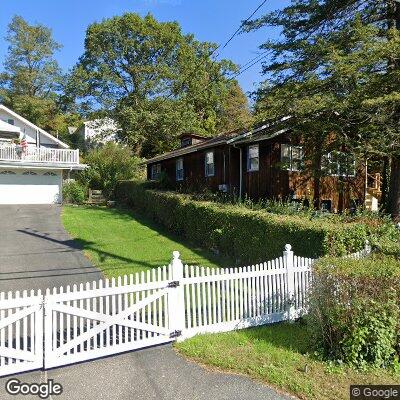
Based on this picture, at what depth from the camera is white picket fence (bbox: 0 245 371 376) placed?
17.4 ft

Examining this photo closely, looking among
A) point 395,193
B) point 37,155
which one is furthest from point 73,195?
point 395,193

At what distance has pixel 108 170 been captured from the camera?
112 feet

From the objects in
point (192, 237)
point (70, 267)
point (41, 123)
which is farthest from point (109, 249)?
point (41, 123)

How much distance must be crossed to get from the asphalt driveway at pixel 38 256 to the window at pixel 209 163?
8557 millimetres

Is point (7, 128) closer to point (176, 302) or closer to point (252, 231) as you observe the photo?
point (252, 231)

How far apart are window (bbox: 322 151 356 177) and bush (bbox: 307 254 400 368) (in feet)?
30.9

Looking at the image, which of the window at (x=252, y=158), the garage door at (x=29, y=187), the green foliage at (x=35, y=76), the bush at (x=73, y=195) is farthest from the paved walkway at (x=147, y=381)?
the green foliage at (x=35, y=76)

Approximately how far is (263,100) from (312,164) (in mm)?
3216

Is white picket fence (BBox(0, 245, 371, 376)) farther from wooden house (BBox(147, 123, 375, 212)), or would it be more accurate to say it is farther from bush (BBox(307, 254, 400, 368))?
wooden house (BBox(147, 123, 375, 212))

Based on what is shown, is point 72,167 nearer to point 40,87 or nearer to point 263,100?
point 263,100

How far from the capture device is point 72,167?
30672 mm

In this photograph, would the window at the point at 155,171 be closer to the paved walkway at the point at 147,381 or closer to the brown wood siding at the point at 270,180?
the brown wood siding at the point at 270,180

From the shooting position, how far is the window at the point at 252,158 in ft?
61.7

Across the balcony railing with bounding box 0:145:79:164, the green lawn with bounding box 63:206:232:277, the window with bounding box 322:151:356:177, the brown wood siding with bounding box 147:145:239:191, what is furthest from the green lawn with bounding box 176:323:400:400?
the balcony railing with bounding box 0:145:79:164
